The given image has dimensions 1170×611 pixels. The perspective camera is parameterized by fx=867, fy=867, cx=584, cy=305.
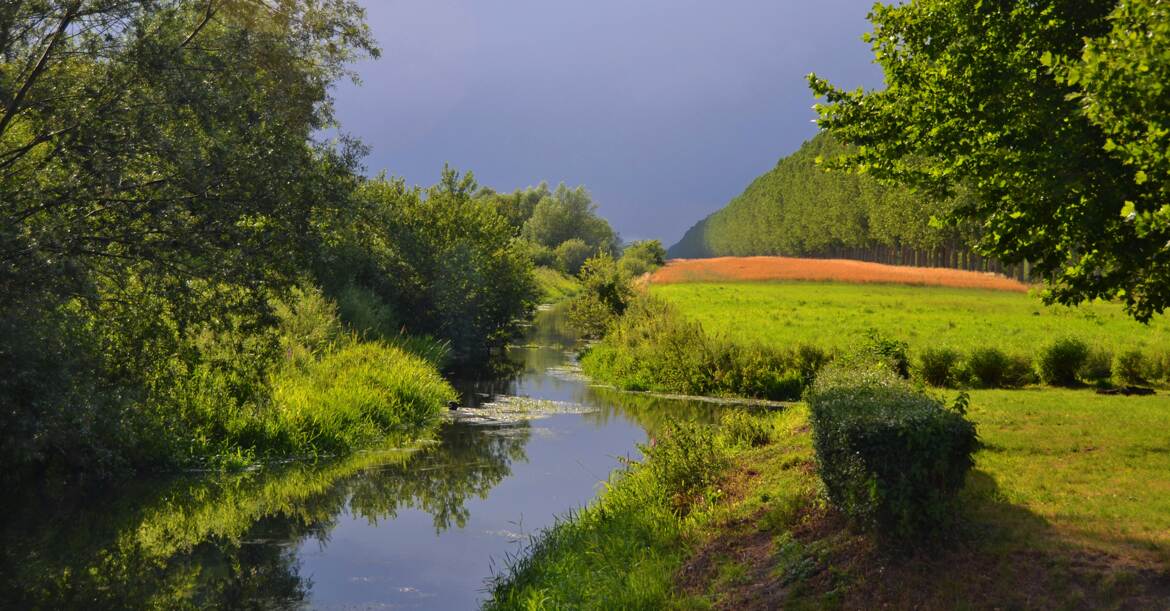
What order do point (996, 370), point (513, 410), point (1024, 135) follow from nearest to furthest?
point (1024, 135) < point (996, 370) < point (513, 410)

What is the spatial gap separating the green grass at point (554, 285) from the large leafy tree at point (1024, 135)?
69431mm

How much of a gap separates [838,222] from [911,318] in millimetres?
71257

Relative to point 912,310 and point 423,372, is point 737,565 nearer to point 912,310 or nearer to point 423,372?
point 423,372

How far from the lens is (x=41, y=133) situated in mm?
13469

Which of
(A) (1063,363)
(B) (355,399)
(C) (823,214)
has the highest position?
(C) (823,214)

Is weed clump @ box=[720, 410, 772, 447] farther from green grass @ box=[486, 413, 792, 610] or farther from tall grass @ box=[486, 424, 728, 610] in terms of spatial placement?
tall grass @ box=[486, 424, 728, 610]

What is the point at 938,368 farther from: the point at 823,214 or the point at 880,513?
the point at 823,214

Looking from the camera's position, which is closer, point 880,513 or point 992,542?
point 880,513

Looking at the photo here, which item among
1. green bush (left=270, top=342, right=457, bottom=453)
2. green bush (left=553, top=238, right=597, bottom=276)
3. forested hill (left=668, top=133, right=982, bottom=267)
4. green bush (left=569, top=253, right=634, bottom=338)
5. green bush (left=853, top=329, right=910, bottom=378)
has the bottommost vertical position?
green bush (left=270, top=342, right=457, bottom=453)

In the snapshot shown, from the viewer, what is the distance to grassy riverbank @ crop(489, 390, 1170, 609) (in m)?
7.85

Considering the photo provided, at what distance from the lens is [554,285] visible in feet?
314

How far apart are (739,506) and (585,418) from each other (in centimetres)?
1328

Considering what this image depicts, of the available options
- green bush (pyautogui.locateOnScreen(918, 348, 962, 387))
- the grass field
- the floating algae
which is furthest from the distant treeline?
the floating algae

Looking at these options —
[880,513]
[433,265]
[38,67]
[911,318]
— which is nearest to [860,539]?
[880,513]
